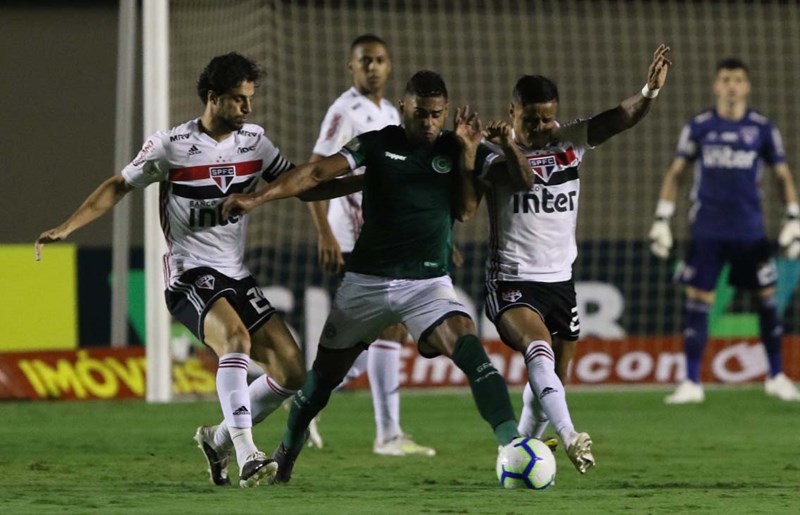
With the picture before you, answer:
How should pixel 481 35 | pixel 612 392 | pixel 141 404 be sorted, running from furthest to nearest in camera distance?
pixel 481 35 < pixel 612 392 < pixel 141 404

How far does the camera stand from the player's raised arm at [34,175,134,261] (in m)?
7.01

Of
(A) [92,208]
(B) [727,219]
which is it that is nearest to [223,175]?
(A) [92,208]

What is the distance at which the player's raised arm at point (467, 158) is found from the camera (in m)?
→ 6.82

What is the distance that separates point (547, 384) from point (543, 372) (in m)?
0.07

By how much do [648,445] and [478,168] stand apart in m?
2.72

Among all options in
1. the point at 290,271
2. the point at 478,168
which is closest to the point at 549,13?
the point at 290,271

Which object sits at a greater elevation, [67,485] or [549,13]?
[549,13]

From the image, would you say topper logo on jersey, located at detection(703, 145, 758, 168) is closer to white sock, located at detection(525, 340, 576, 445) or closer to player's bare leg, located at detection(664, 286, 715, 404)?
player's bare leg, located at detection(664, 286, 715, 404)

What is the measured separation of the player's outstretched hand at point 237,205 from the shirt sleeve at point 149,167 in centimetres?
58

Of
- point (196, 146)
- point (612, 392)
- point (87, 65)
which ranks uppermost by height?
point (87, 65)

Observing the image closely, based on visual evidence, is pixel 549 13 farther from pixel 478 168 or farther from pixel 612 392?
pixel 478 168

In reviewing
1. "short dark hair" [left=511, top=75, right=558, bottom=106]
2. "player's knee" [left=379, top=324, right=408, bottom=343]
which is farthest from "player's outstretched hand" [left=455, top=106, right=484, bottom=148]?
"player's knee" [left=379, top=324, right=408, bottom=343]

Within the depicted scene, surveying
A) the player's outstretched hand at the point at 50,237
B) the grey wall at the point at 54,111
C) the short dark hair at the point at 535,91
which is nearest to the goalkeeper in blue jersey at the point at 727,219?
the short dark hair at the point at 535,91

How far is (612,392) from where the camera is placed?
13172mm
